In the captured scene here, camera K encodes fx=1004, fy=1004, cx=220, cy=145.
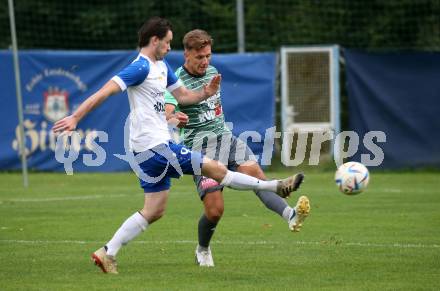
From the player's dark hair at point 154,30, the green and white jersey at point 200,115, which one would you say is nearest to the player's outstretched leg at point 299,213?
the green and white jersey at point 200,115

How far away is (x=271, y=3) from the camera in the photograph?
79.0 feet

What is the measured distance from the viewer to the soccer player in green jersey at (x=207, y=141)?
8.93m

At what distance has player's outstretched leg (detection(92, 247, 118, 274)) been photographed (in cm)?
831

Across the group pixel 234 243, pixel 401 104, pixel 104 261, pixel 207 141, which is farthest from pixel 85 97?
pixel 104 261

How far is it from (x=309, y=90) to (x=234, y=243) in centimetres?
1076

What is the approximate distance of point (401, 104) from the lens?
19875 mm

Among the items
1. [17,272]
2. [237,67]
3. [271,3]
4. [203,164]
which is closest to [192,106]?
[203,164]

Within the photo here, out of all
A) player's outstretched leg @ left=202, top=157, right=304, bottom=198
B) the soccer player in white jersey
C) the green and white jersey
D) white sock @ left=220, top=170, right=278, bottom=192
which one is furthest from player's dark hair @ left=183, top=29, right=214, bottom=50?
white sock @ left=220, top=170, right=278, bottom=192

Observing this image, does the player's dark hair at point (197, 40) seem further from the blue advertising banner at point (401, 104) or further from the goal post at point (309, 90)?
the goal post at point (309, 90)

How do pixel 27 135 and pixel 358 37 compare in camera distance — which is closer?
pixel 27 135

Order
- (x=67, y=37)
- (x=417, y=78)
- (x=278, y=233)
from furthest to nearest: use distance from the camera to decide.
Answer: (x=67, y=37)
(x=417, y=78)
(x=278, y=233)

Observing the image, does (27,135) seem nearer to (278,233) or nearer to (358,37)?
(358,37)

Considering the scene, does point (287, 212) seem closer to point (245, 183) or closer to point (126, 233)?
point (245, 183)

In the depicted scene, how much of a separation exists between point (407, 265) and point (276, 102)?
40.6 ft
